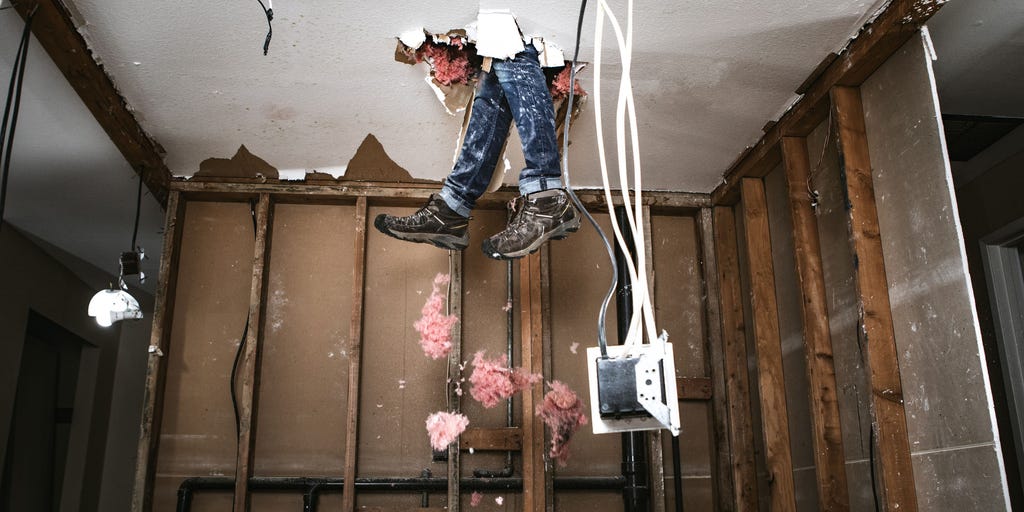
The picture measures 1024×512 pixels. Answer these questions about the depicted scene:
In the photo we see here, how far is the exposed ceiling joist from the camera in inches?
92.8

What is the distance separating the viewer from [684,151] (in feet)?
10.8

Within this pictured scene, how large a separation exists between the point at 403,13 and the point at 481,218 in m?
1.32

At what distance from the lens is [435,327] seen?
3.42 meters

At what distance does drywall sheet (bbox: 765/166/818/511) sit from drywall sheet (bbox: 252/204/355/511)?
1.79 meters

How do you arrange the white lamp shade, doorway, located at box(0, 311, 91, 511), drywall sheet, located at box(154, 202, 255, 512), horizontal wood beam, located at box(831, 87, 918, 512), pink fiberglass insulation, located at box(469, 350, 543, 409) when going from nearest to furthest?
horizontal wood beam, located at box(831, 87, 918, 512) < the white lamp shade < drywall sheet, located at box(154, 202, 255, 512) < pink fiberglass insulation, located at box(469, 350, 543, 409) < doorway, located at box(0, 311, 91, 511)

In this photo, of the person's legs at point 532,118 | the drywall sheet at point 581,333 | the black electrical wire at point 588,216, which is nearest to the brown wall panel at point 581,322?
the drywall sheet at point 581,333

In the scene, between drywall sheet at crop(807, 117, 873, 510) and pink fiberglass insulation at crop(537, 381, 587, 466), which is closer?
drywall sheet at crop(807, 117, 873, 510)

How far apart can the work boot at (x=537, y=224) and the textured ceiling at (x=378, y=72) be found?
1.85ft

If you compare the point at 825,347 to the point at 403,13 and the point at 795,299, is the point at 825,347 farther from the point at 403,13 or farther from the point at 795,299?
the point at 403,13

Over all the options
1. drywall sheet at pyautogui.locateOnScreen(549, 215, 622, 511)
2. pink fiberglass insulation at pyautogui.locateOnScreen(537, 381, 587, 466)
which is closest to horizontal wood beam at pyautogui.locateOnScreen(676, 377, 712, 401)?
drywall sheet at pyautogui.locateOnScreen(549, 215, 622, 511)

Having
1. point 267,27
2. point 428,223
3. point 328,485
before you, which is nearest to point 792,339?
point 428,223

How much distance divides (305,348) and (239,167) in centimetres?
83

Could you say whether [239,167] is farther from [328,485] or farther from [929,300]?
[929,300]

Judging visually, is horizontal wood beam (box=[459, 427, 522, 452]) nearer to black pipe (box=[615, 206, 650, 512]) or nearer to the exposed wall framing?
the exposed wall framing
